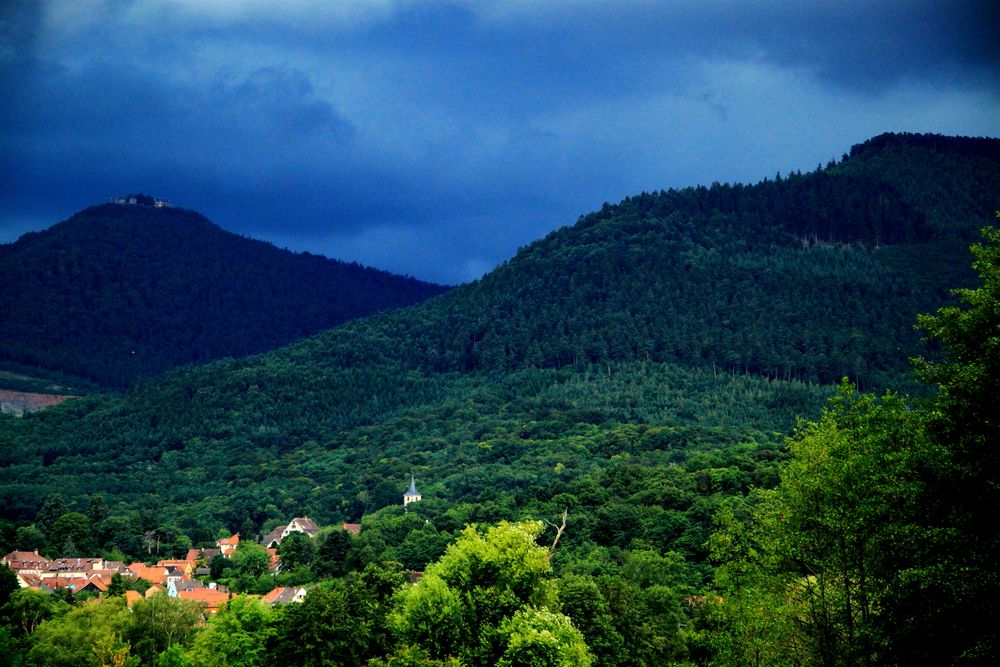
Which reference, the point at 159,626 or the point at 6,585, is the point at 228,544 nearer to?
the point at 6,585

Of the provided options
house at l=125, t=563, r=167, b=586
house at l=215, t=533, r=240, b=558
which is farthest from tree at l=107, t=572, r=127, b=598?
house at l=215, t=533, r=240, b=558

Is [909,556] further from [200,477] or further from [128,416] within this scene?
[128,416]

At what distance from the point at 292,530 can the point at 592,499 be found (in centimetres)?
4581

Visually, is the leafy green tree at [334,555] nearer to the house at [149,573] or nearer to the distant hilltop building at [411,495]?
the house at [149,573]

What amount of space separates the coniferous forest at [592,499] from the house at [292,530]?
20.8 feet

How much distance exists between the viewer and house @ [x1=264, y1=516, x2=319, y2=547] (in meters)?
128

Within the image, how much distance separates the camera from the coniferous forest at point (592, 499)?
92.1ft

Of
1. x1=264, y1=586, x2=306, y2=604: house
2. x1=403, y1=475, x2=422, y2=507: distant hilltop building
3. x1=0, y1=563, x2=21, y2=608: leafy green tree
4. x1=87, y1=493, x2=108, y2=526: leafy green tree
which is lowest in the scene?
x1=264, y1=586, x2=306, y2=604: house

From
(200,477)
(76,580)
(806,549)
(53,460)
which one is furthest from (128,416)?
(806,549)

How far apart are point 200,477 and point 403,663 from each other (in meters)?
133

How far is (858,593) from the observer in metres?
31.2

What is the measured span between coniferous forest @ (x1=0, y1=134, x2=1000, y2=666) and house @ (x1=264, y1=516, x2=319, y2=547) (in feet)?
20.8

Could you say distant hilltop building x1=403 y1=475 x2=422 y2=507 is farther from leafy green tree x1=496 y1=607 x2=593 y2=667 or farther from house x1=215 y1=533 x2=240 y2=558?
leafy green tree x1=496 y1=607 x2=593 y2=667

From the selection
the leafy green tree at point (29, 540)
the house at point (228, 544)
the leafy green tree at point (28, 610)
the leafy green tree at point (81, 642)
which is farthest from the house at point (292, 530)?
the leafy green tree at point (81, 642)
